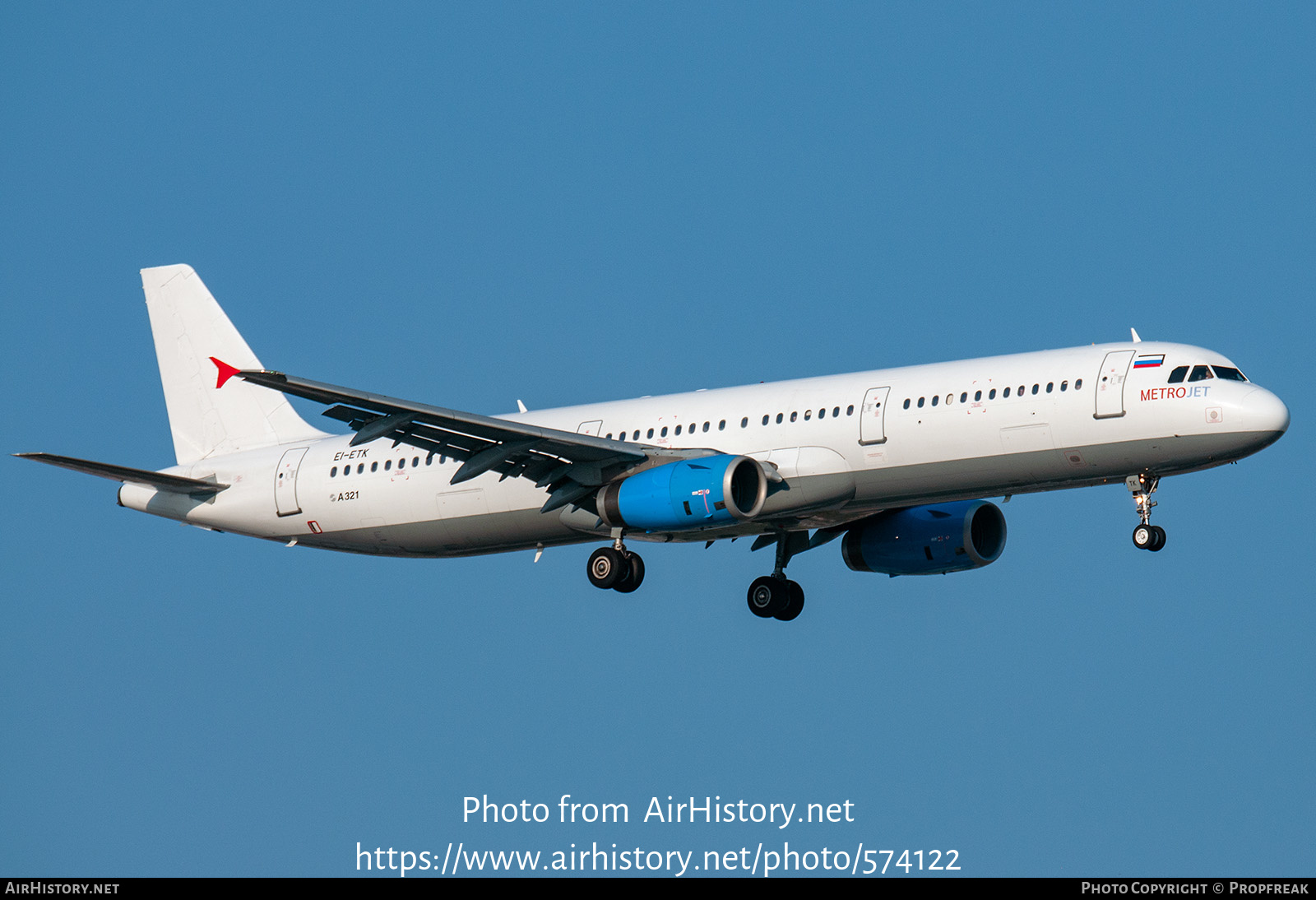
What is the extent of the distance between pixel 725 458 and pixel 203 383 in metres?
18.6

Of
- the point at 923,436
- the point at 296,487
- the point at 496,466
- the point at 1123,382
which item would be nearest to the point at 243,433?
the point at 296,487

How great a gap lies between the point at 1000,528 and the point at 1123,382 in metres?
9.27

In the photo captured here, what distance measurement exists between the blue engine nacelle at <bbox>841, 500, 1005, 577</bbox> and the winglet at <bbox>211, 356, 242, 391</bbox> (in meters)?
18.6

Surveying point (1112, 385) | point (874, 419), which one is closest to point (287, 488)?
point (874, 419)

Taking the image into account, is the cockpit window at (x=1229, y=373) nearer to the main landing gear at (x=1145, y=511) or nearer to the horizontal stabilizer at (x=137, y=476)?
the main landing gear at (x=1145, y=511)

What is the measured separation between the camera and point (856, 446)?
140 feet

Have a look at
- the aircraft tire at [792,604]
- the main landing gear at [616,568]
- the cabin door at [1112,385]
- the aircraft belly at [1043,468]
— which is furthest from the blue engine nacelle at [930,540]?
the cabin door at [1112,385]

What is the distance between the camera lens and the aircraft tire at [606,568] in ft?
149

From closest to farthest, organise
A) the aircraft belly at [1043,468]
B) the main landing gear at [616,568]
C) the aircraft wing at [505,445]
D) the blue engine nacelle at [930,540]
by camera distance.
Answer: the aircraft belly at [1043,468], the aircraft wing at [505,445], the main landing gear at [616,568], the blue engine nacelle at [930,540]

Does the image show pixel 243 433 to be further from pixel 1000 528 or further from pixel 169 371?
pixel 1000 528

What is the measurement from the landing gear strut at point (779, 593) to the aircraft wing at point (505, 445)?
21.6 ft

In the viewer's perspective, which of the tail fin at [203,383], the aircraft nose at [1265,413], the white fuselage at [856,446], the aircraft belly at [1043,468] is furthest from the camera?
the tail fin at [203,383]

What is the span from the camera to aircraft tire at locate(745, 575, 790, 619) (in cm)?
4988

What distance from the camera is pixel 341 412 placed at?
136 ft
